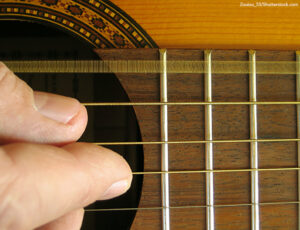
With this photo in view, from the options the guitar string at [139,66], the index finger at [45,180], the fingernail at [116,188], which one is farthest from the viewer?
the guitar string at [139,66]

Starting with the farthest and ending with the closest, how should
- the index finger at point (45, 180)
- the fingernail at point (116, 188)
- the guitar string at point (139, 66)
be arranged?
the guitar string at point (139, 66) < the fingernail at point (116, 188) < the index finger at point (45, 180)

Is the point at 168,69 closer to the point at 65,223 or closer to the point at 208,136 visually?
the point at 208,136

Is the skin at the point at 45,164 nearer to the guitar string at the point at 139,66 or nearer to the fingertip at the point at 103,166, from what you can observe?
the fingertip at the point at 103,166

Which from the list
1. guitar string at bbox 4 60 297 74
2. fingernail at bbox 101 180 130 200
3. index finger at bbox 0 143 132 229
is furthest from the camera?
guitar string at bbox 4 60 297 74

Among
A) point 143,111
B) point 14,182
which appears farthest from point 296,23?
point 14,182

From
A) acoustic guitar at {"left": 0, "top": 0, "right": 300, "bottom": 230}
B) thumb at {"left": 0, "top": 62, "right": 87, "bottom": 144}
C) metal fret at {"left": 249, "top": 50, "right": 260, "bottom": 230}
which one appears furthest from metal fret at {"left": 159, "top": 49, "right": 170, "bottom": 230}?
thumb at {"left": 0, "top": 62, "right": 87, "bottom": 144}

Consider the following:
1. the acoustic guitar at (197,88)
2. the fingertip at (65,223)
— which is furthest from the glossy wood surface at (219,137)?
the fingertip at (65,223)

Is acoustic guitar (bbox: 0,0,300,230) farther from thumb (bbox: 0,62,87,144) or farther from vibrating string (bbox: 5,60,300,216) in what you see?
thumb (bbox: 0,62,87,144)

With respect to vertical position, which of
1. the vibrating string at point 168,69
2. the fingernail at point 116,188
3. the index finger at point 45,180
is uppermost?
the vibrating string at point 168,69
